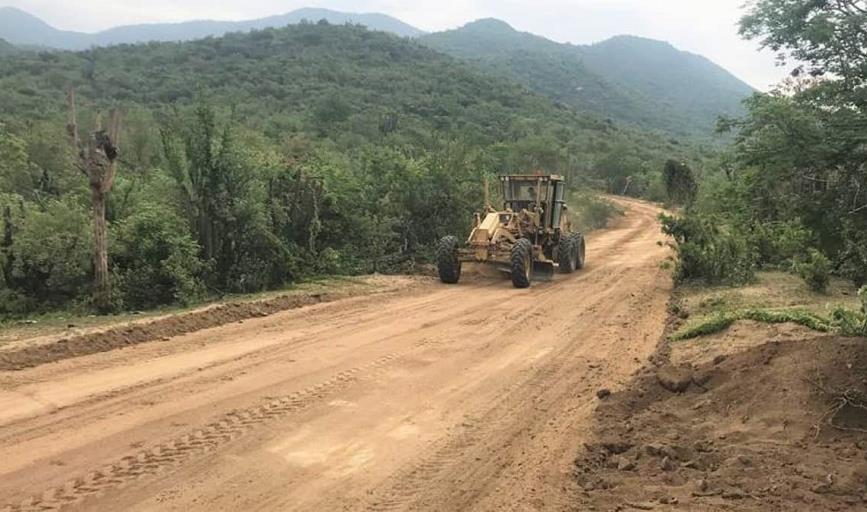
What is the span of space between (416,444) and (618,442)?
1.65m

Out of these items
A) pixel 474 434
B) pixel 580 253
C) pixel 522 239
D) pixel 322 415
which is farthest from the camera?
pixel 580 253

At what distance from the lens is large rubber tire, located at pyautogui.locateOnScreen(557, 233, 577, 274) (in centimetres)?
1708

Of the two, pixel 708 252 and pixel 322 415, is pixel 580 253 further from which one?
pixel 322 415

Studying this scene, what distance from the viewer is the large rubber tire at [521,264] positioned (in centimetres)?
1440

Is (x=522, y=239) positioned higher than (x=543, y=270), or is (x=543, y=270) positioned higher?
(x=522, y=239)

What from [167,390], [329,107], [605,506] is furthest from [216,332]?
[329,107]

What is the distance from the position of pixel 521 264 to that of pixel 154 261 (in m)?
6.97

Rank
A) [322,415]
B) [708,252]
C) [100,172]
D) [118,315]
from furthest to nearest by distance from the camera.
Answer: [708,252]
[100,172]
[118,315]
[322,415]

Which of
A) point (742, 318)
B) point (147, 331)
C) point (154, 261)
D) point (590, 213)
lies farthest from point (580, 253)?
point (590, 213)

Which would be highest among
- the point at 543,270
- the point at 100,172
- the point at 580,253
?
the point at 100,172

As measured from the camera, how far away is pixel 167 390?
22.9 feet

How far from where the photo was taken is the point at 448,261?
15.0m

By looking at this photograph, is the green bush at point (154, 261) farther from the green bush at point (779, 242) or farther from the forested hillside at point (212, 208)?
the green bush at point (779, 242)

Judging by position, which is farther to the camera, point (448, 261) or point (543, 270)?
point (543, 270)
